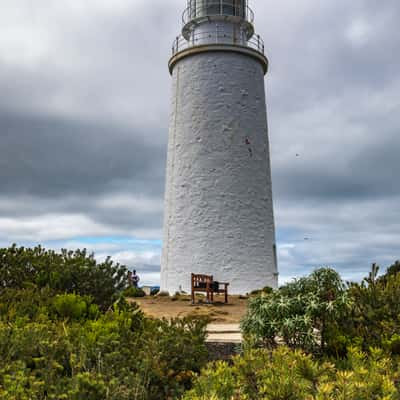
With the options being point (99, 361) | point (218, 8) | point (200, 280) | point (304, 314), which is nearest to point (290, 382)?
point (99, 361)

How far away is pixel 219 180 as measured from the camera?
18.0 metres

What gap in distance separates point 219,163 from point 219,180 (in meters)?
0.64

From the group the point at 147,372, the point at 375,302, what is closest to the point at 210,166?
the point at 375,302

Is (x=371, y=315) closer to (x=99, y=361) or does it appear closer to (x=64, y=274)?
(x=99, y=361)

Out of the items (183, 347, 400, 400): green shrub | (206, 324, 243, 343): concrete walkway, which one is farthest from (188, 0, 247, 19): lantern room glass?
(183, 347, 400, 400): green shrub

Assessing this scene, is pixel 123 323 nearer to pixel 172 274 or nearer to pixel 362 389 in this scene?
pixel 362 389

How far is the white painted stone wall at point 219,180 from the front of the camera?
17.7m

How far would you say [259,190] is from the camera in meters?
18.5

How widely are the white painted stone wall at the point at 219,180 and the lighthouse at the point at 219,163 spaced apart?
0.04 metres

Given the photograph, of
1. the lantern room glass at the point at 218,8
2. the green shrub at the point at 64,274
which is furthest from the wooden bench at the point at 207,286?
the lantern room glass at the point at 218,8

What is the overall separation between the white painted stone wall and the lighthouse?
36 millimetres

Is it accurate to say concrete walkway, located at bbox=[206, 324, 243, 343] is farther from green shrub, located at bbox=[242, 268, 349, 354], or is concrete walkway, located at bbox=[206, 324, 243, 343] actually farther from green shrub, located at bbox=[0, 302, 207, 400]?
green shrub, located at bbox=[0, 302, 207, 400]

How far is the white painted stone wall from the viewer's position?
17688mm

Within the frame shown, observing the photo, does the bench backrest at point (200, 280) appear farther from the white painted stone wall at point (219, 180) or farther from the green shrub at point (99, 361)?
the green shrub at point (99, 361)
